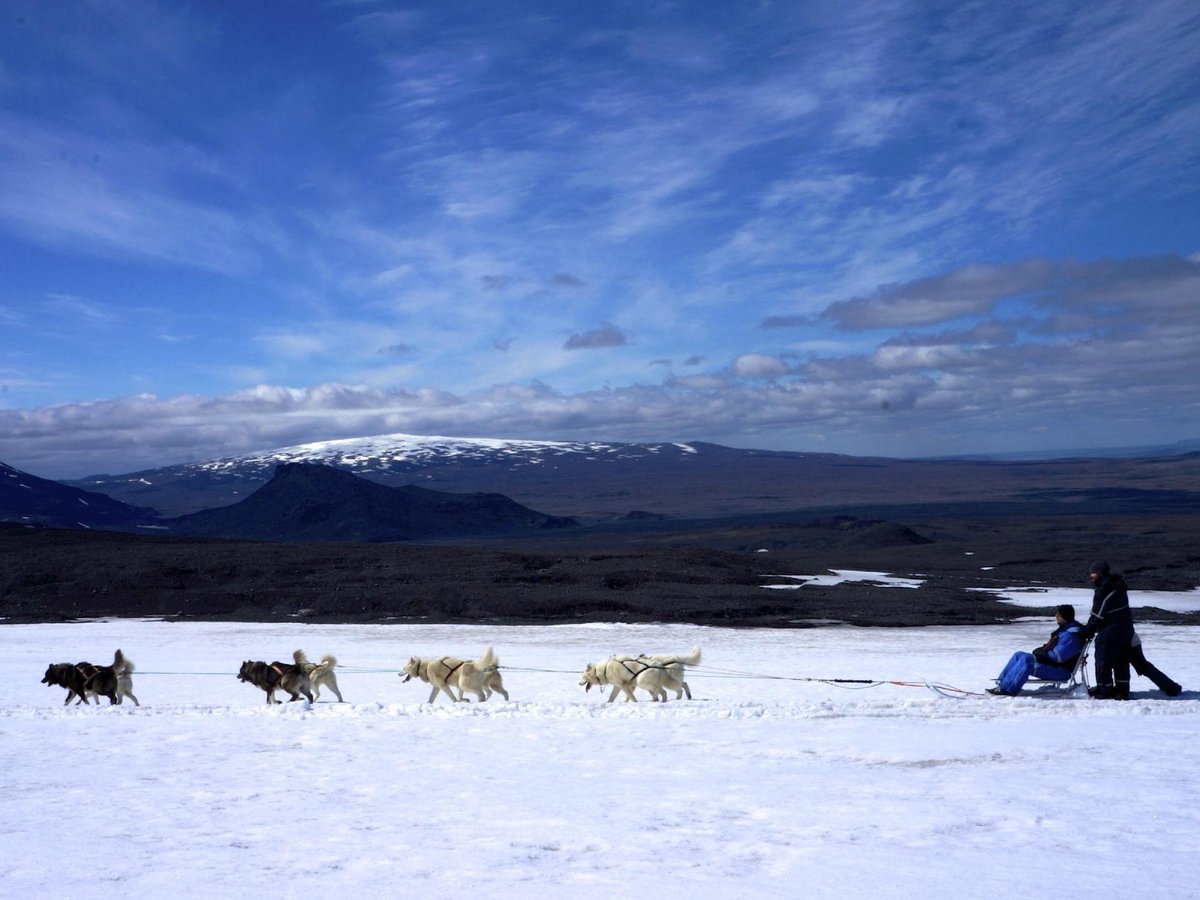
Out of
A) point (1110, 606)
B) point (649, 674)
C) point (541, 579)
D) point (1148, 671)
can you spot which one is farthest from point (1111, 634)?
point (541, 579)

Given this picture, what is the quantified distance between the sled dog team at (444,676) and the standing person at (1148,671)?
203 inches

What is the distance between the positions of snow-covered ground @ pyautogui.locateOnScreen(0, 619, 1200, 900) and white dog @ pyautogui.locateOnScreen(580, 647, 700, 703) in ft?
2.03

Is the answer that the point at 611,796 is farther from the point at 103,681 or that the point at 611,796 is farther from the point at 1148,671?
the point at 103,681

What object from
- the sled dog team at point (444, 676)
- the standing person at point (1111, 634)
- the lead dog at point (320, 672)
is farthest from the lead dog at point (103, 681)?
the standing person at point (1111, 634)

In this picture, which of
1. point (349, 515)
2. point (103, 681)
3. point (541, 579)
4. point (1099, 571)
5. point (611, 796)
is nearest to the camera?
point (611, 796)

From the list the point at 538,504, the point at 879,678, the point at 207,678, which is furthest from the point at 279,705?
the point at 538,504

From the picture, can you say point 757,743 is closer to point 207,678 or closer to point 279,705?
point 279,705

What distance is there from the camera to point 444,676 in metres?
12.6

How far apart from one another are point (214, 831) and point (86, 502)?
511ft

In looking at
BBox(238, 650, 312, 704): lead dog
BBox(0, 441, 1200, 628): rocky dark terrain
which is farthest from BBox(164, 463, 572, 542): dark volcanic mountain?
BBox(238, 650, 312, 704): lead dog

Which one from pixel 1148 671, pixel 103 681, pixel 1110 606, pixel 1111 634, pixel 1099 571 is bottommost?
pixel 103 681

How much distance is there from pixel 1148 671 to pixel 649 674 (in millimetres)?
6000

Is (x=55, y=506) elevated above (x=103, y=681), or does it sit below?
above

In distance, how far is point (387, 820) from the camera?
261 inches
